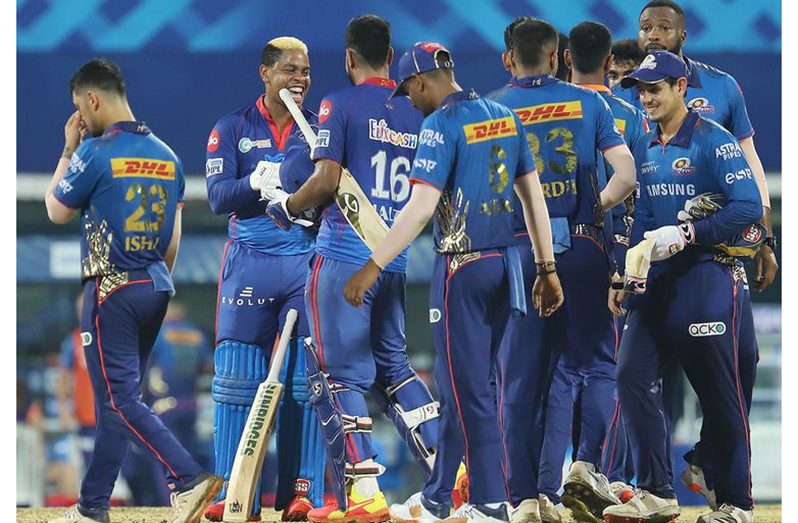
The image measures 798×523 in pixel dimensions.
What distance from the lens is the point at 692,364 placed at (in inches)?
187

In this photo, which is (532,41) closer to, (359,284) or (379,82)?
(379,82)

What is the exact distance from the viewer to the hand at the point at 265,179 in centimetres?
536

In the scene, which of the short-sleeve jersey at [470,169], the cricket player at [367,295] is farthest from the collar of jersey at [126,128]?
the short-sleeve jersey at [470,169]

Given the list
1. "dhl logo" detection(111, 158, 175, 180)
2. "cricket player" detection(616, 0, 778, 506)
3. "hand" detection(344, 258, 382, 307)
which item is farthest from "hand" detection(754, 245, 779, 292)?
"dhl logo" detection(111, 158, 175, 180)

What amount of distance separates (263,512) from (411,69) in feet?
7.26

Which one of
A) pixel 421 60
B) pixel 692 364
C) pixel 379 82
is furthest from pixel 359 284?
pixel 692 364

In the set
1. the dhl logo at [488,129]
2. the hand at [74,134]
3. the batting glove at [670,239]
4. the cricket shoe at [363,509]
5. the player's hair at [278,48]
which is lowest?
the cricket shoe at [363,509]

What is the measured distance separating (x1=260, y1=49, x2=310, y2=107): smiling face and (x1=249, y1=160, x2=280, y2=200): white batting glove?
34 centimetres

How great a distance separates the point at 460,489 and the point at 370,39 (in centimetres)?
168

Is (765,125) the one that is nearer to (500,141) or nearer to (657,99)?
(657,99)

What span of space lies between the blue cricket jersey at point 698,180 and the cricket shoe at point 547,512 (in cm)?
98

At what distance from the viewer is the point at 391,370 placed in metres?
5.09

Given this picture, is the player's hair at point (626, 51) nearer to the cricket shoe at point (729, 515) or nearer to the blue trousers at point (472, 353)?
the blue trousers at point (472, 353)

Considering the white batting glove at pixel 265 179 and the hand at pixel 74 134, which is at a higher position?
the hand at pixel 74 134
